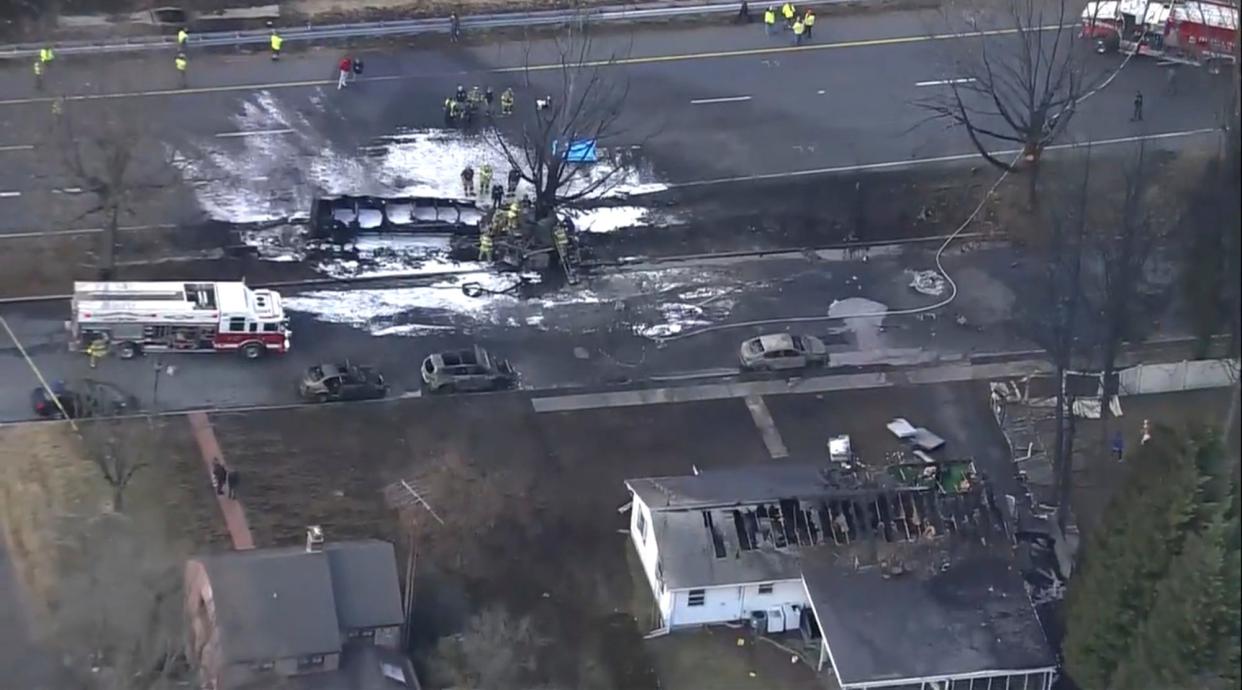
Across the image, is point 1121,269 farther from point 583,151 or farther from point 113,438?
point 113,438

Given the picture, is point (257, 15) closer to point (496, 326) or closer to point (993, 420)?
point (496, 326)

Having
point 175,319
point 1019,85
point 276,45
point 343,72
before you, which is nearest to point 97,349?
point 175,319

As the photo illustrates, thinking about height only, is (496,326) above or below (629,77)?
below

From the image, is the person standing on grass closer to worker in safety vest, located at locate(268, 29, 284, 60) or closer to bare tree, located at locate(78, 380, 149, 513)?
bare tree, located at locate(78, 380, 149, 513)

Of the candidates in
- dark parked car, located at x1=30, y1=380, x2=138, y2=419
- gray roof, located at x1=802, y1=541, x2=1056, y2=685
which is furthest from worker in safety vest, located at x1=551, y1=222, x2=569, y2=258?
gray roof, located at x1=802, y1=541, x2=1056, y2=685

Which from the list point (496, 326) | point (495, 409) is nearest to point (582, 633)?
point (495, 409)

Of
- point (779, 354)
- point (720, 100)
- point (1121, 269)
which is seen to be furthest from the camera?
point (720, 100)

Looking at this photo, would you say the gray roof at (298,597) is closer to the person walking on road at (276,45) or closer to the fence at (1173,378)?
the fence at (1173,378)
